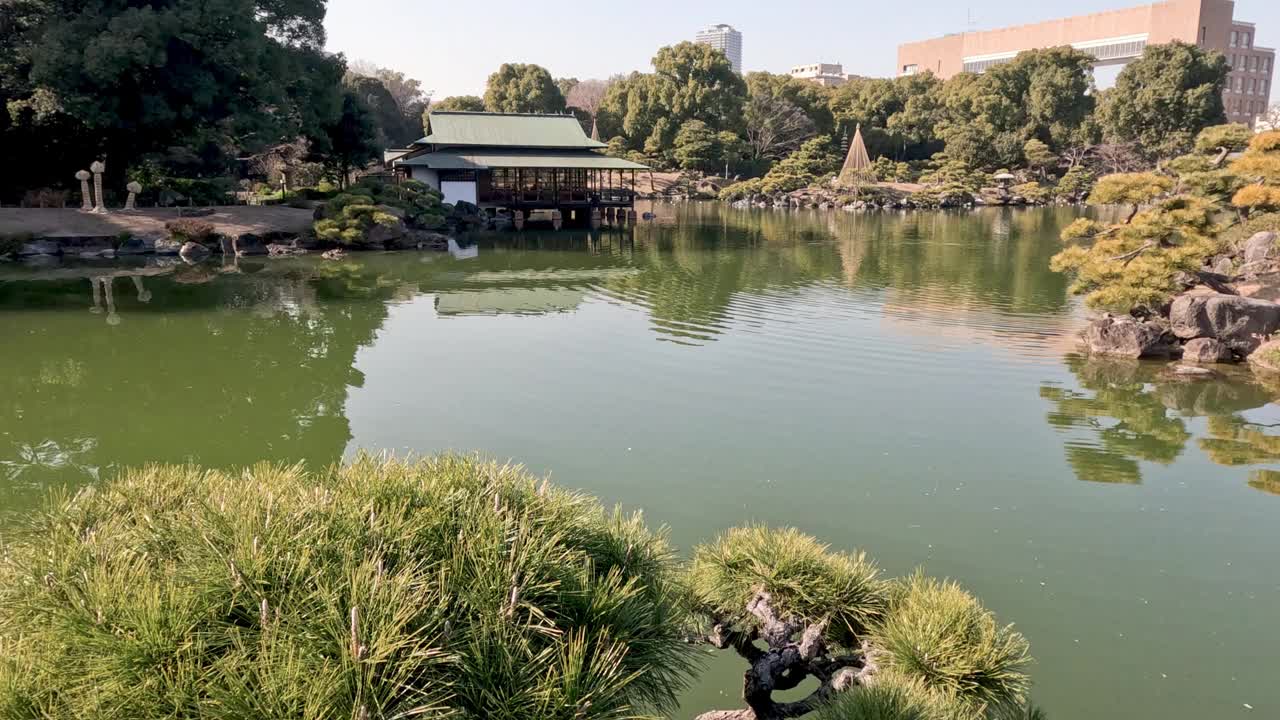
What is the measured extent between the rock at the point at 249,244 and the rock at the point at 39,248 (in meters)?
3.82

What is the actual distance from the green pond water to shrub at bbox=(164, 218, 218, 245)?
181 inches

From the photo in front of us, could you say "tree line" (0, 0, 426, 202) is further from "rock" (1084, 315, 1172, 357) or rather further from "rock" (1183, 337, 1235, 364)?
"rock" (1183, 337, 1235, 364)

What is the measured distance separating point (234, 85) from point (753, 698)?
2324 cm

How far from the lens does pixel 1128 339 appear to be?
11.1 m

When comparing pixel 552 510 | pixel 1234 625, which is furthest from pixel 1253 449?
pixel 552 510

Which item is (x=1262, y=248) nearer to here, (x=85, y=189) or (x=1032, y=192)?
(x=85, y=189)

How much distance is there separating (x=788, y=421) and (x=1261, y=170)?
9374 mm

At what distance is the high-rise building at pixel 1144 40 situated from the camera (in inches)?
2687

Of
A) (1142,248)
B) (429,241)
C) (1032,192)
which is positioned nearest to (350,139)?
(429,241)

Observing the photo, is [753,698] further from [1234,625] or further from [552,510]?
[1234,625]

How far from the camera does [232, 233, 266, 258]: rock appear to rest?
21.9 metres

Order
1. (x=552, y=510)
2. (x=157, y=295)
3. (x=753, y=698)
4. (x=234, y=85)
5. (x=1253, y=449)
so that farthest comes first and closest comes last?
(x=234, y=85), (x=157, y=295), (x=1253, y=449), (x=753, y=698), (x=552, y=510)

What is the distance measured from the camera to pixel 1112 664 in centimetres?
427

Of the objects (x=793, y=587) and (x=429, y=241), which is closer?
(x=793, y=587)
